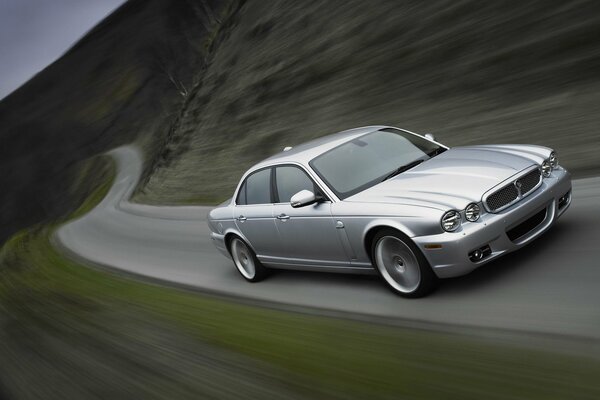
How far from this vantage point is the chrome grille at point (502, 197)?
512cm

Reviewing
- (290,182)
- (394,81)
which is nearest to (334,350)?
(290,182)

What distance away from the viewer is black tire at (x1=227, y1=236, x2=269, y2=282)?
25.3 feet

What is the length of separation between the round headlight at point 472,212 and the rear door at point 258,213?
2.51m

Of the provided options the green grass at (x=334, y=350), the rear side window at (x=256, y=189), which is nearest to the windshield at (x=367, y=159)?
the rear side window at (x=256, y=189)

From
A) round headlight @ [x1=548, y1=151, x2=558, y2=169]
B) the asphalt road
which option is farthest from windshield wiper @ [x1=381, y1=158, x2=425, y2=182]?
round headlight @ [x1=548, y1=151, x2=558, y2=169]

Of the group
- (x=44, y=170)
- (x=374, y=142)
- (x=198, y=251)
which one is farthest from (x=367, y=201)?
(x=44, y=170)

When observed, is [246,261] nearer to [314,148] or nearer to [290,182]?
[290,182]

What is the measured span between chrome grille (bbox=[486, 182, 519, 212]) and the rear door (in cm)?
259

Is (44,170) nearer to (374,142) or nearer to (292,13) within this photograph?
(292,13)

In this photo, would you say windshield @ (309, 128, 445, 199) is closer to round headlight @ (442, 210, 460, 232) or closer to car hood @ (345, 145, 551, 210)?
car hood @ (345, 145, 551, 210)

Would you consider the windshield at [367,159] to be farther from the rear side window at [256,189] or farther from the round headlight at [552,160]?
the round headlight at [552,160]

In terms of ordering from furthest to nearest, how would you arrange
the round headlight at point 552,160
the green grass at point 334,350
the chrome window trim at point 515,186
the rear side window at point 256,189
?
the rear side window at point 256,189 < the round headlight at point 552,160 < the chrome window trim at point 515,186 < the green grass at point 334,350

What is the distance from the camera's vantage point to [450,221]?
498 cm

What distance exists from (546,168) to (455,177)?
3.03 feet
